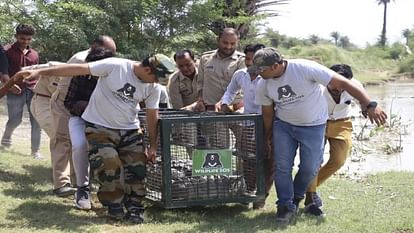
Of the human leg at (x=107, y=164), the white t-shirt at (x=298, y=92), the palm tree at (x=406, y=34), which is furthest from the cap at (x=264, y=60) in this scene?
the palm tree at (x=406, y=34)

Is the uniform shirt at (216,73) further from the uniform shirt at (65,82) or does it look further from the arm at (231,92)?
the uniform shirt at (65,82)

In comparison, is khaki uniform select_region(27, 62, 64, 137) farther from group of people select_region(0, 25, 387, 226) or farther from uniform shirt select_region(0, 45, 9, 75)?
uniform shirt select_region(0, 45, 9, 75)

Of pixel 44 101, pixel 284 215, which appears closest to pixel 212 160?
pixel 284 215

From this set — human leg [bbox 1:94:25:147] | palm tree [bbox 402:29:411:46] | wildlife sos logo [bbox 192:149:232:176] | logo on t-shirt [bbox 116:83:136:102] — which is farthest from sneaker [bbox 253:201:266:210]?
palm tree [bbox 402:29:411:46]

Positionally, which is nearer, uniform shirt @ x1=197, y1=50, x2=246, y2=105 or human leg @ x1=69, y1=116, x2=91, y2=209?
human leg @ x1=69, y1=116, x2=91, y2=209

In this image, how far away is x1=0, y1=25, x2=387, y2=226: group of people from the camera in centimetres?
505

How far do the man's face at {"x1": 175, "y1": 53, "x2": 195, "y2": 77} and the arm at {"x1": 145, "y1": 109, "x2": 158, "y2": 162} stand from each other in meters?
1.58

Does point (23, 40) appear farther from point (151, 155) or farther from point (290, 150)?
point (290, 150)

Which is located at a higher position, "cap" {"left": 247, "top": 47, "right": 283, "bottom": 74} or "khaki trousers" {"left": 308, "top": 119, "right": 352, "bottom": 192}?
"cap" {"left": 247, "top": 47, "right": 283, "bottom": 74}

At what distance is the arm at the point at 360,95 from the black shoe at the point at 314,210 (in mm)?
1234

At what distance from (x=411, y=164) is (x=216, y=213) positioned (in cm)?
659

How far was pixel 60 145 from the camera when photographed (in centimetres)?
610

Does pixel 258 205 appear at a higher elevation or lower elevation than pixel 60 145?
lower

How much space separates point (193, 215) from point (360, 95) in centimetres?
181
